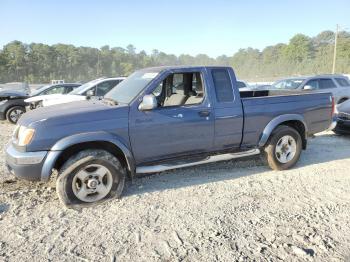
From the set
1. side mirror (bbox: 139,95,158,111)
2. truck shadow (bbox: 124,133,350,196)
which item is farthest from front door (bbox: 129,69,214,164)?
truck shadow (bbox: 124,133,350,196)

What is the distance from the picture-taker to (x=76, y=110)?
4.66 m

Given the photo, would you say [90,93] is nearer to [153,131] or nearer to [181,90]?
[181,90]

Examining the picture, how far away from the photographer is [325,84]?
42.5 ft

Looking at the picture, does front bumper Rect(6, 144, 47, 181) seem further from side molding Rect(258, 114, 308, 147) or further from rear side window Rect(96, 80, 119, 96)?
rear side window Rect(96, 80, 119, 96)

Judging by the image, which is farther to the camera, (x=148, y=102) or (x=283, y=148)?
(x=283, y=148)

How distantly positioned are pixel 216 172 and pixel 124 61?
93.8 meters

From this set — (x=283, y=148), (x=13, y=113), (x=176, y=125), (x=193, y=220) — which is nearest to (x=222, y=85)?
(x=176, y=125)

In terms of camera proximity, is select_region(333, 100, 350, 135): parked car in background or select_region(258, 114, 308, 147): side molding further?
select_region(333, 100, 350, 135): parked car in background

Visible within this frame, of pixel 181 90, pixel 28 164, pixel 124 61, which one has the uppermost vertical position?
pixel 124 61

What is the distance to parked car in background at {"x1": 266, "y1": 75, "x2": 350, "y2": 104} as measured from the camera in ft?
40.8

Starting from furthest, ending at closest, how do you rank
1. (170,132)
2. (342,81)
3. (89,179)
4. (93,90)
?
(342,81)
(93,90)
(170,132)
(89,179)

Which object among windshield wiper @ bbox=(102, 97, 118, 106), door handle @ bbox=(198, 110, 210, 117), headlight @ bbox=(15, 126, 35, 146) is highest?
windshield wiper @ bbox=(102, 97, 118, 106)

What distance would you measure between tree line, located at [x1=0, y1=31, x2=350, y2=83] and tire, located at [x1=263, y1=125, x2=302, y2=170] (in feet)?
155

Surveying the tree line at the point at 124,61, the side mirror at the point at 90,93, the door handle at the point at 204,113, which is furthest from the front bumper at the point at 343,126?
the tree line at the point at 124,61
